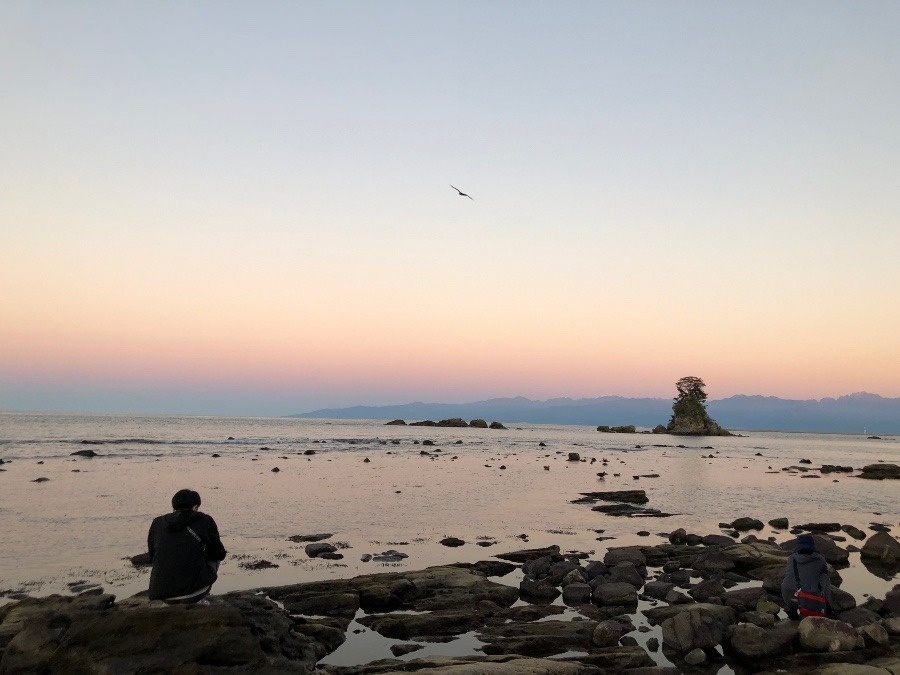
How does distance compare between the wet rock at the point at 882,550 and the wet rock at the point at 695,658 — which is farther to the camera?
the wet rock at the point at 882,550

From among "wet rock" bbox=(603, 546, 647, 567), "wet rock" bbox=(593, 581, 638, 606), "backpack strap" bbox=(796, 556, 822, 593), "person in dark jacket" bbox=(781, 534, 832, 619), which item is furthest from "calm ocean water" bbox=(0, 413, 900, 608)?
"wet rock" bbox=(593, 581, 638, 606)

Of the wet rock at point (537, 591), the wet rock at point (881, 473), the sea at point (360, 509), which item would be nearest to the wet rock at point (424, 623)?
the sea at point (360, 509)

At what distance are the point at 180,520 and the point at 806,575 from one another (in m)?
14.8

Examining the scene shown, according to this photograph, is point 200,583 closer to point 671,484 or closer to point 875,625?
point 875,625

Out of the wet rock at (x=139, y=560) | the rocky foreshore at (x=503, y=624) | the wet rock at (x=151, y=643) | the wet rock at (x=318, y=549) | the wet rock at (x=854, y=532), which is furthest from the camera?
the wet rock at (x=854, y=532)

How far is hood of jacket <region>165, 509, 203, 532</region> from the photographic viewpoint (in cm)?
1117

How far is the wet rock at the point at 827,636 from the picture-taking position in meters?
13.5

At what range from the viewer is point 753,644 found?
1369 centimetres

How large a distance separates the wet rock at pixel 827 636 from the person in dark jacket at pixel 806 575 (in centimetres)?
131

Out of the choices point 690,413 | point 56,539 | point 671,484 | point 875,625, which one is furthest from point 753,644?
point 690,413

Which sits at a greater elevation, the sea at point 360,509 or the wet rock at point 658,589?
the wet rock at point 658,589

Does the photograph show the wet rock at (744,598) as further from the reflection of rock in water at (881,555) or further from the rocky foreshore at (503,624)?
the reflection of rock in water at (881,555)

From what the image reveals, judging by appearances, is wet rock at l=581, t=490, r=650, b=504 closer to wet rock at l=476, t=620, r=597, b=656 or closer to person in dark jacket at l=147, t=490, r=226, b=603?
wet rock at l=476, t=620, r=597, b=656

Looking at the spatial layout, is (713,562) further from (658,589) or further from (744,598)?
(744,598)
